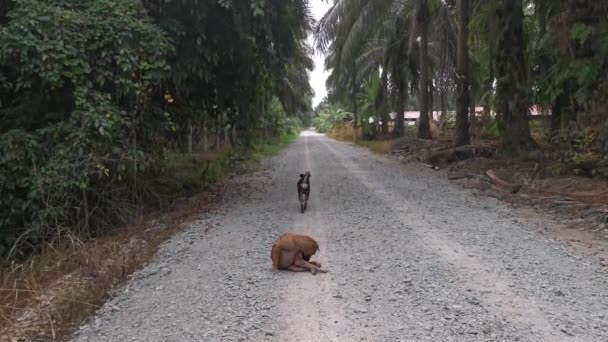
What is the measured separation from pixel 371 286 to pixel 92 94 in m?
5.53

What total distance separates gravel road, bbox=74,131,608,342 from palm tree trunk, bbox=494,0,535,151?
21.5 feet

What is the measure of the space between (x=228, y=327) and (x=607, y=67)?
31.2 feet

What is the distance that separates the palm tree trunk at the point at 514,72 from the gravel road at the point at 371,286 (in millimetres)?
6560

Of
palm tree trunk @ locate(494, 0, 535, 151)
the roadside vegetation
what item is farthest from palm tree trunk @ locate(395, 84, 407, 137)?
the roadside vegetation

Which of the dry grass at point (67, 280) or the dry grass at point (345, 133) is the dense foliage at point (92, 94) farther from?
the dry grass at point (345, 133)

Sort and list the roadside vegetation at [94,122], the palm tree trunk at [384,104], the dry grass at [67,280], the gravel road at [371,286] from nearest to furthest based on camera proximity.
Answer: the gravel road at [371,286] < the dry grass at [67,280] < the roadside vegetation at [94,122] < the palm tree trunk at [384,104]

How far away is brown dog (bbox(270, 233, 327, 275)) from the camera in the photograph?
6004 mm

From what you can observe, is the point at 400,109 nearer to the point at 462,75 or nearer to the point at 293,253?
the point at 462,75

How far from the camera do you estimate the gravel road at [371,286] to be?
14.5 ft

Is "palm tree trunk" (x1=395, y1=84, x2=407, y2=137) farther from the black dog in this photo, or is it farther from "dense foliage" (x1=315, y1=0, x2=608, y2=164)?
the black dog

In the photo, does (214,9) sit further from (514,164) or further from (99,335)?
(514,164)

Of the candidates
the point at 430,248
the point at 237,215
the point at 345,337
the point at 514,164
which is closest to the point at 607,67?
the point at 514,164

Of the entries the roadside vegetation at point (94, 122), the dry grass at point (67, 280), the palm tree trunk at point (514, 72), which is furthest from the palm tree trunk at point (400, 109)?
the dry grass at point (67, 280)

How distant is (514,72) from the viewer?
49.3 ft
